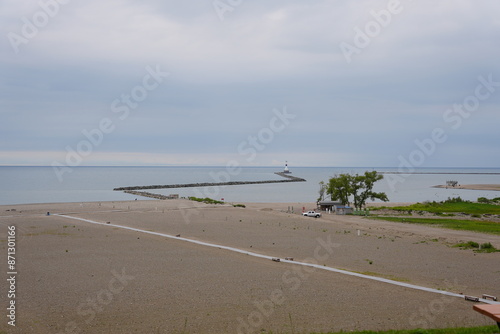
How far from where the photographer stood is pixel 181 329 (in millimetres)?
11562

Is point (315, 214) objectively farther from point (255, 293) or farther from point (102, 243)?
point (255, 293)

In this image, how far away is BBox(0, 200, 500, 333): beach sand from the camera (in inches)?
479

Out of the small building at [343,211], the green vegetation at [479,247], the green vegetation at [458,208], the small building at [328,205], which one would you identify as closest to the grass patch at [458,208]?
the green vegetation at [458,208]

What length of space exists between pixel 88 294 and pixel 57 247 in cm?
1158

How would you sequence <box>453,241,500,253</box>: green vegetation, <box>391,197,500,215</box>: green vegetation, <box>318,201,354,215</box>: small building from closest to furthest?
<box>453,241,500,253</box>: green vegetation → <box>318,201,354,215</box>: small building → <box>391,197,500,215</box>: green vegetation

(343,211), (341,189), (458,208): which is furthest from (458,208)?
(343,211)

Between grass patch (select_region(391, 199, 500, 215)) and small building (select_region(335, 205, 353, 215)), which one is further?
grass patch (select_region(391, 199, 500, 215))

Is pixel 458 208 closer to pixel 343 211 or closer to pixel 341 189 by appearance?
pixel 341 189

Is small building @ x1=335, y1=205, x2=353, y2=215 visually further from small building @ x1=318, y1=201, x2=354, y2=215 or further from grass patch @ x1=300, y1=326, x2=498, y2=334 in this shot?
grass patch @ x1=300, y1=326, x2=498, y2=334

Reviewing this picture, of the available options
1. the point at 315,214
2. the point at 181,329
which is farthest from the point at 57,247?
the point at 315,214

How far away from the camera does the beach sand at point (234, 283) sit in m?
12.2

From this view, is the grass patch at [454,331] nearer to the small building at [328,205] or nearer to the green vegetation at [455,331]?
the green vegetation at [455,331]

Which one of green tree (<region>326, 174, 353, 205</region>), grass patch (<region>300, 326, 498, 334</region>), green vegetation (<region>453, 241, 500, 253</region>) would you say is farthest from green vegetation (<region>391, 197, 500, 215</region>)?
grass patch (<region>300, 326, 498, 334</region>)

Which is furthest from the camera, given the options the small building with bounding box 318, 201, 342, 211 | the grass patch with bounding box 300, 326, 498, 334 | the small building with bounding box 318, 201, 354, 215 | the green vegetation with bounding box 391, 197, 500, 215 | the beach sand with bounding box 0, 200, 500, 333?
the small building with bounding box 318, 201, 342, 211
